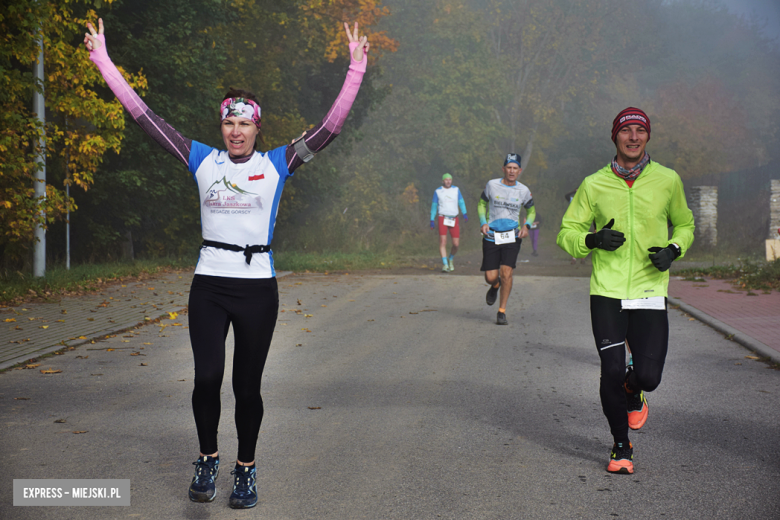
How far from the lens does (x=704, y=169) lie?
41.9 meters

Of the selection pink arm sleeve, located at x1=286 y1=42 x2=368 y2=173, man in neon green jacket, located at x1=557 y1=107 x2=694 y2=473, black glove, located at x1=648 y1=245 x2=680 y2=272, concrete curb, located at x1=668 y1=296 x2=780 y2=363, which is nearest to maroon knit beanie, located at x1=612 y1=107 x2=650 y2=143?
man in neon green jacket, located at x1=557 y1=107 x2=694 y2=473

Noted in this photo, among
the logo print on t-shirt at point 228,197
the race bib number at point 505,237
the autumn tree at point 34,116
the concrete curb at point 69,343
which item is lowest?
the concrete curb at point 69,343

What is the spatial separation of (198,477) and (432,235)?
1295 inches

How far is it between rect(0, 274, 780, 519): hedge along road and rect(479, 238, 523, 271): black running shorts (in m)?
1.64

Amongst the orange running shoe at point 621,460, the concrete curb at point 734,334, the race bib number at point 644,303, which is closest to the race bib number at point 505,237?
the concrete curb at point 734,334

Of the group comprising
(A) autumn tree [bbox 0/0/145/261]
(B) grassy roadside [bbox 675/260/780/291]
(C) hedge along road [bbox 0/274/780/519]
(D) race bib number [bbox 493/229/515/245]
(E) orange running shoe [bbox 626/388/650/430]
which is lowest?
(C) hedge along road [bbox 0/274/780/519]

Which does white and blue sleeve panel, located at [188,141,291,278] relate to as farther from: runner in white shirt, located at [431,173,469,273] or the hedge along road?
runner in white shirt, located at [431,173,469,273]

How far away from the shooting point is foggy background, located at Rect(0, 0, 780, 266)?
20062 mm

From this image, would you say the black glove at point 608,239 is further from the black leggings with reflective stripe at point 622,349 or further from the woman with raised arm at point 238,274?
the woman with raised arm at point 238,274

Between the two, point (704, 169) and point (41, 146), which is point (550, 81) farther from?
point (41, 146)

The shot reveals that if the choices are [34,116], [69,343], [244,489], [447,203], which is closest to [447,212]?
[447,203]

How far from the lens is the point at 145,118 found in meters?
4.34

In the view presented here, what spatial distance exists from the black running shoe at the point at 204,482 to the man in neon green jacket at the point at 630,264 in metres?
2.28

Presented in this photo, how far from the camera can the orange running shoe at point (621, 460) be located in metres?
4.64
